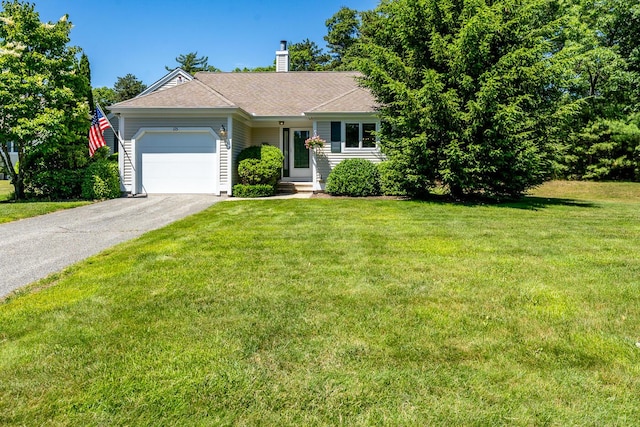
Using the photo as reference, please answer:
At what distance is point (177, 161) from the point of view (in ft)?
44.3

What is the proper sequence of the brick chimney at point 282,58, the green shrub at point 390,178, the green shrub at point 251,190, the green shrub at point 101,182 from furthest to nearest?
the brick chimney at point 282,58 < the green shrub at point 251,190 < the green shrub at point 101,182 < the green shrub at point 390,178


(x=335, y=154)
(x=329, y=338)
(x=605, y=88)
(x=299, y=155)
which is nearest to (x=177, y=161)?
(x=299, y=155)

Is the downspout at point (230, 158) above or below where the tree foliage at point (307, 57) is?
below

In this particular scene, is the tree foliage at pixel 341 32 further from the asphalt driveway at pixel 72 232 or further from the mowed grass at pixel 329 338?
the mowed grass at pixel 329 338

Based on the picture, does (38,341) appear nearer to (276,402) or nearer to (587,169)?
(276,402)

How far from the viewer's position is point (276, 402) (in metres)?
2.11

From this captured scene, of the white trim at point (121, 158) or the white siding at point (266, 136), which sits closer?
the white trim at point (121, 158)

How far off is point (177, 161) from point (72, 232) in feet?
21.9

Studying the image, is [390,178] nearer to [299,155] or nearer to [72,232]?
[299,155]

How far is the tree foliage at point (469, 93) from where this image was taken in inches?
404

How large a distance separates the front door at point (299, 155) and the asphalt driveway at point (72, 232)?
5.15 meters

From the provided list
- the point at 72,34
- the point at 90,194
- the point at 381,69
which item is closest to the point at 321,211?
the point at 381,69

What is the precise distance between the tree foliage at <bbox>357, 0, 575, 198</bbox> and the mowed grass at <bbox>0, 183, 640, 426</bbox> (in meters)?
5.57

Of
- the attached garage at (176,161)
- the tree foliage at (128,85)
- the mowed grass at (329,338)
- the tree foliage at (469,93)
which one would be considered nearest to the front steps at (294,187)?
the attached garage at (176,161)
